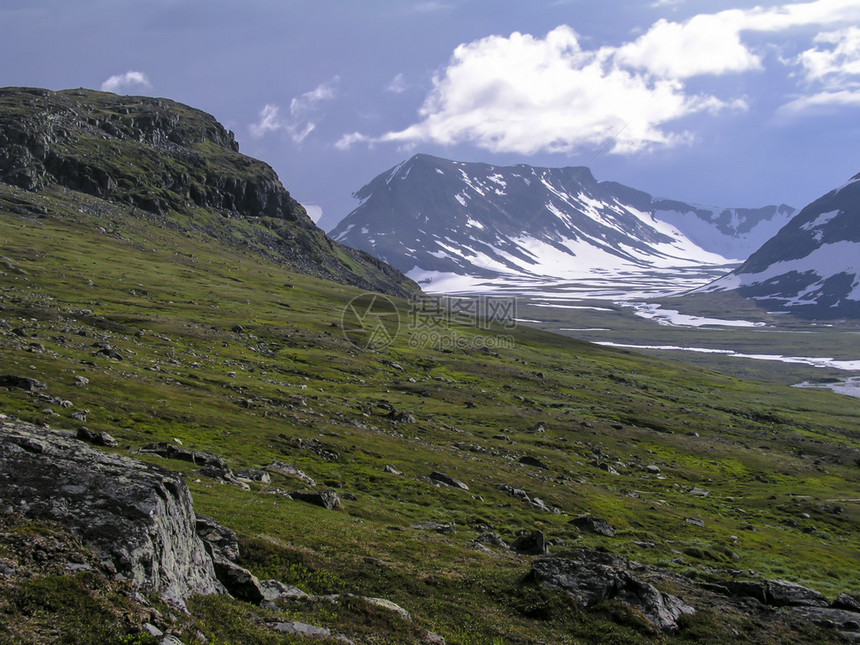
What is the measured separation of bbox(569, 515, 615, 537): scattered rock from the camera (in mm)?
48594

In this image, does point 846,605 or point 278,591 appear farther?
point 846,605

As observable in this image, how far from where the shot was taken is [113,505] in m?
16.6

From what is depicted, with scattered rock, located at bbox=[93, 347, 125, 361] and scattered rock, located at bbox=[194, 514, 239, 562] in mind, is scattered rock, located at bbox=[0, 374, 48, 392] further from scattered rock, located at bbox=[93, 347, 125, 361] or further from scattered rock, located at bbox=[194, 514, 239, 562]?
scattered rock, located at bbox=[194, 514, 239, 562]

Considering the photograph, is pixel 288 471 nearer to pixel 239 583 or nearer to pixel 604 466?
pixel 239 583

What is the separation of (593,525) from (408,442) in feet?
77.3

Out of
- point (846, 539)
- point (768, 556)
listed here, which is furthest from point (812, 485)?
point (768, 556)

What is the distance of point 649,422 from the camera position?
112 meters

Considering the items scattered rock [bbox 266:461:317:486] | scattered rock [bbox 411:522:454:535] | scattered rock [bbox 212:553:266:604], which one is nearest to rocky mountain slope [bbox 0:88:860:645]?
scattered rock [bbox 212:553:266:604]

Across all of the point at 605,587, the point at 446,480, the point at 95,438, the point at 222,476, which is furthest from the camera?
the point at 446,480

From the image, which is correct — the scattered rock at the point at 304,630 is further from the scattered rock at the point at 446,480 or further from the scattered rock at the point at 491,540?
the scattered rock at the point at 446,480

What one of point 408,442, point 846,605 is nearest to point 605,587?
point 846,605

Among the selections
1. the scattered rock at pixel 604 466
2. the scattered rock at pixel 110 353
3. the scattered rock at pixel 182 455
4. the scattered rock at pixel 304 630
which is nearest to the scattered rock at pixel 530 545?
the scattered rock at pixel 182 455

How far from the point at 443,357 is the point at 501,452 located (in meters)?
65.3

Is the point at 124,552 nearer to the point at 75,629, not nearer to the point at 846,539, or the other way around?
the point at 75,629
